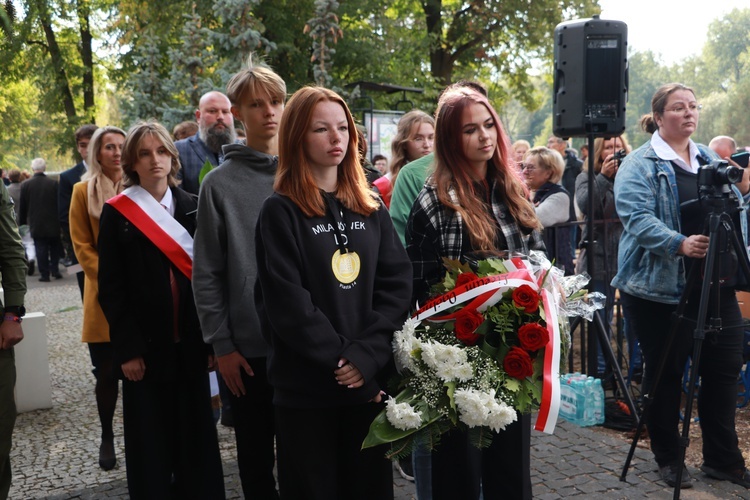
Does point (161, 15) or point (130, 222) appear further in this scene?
point (161, 15)

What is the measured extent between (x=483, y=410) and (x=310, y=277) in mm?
726

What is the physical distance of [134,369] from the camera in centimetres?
327

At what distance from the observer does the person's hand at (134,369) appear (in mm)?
3260

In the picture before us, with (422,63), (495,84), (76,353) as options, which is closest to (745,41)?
(495,84)

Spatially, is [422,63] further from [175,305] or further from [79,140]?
[175,305]

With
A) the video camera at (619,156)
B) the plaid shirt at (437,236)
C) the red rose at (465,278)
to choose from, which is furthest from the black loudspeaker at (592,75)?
the red rose at (465,278)

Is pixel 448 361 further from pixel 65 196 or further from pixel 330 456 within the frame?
pixel 65 196

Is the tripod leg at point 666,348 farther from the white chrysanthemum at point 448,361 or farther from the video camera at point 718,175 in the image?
the white chrysanthemum at point 448,361

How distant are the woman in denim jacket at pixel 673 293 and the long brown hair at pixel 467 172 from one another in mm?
1356

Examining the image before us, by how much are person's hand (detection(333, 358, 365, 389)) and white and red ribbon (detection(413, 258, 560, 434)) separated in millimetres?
341

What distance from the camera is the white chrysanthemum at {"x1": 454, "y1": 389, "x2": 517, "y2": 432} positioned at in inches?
90.6

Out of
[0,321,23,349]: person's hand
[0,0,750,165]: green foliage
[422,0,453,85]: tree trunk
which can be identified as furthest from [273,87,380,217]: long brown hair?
[422,0,453,85]: tree trunk

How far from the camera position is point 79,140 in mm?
5496

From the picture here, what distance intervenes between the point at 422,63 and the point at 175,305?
17075 mm
